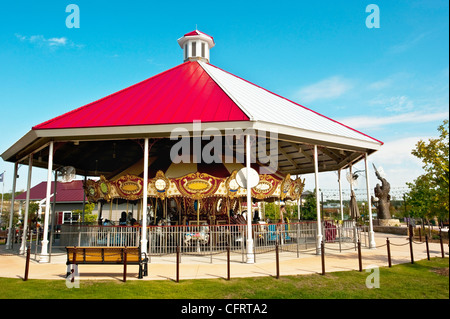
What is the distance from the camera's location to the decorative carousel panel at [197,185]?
631 inches

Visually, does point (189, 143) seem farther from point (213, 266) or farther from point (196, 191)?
point (213, 266)

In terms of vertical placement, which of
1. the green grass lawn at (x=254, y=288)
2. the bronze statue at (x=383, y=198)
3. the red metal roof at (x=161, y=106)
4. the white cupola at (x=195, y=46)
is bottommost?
the green grass lawn at (x=254, y=288)

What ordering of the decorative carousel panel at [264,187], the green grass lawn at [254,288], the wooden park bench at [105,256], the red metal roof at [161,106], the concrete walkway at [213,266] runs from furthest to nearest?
the decorative carousel panel at [264,187] < the red metal roof at [161,106] < the concrete walkway at [213,266] < the wooden park bench at [105,256] < the green grass lawn at [254,288]

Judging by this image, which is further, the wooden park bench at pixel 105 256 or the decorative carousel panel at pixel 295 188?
the decorative carousel panel at pixel 295 188

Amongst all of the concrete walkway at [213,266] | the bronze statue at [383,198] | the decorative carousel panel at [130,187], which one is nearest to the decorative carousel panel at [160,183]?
the decorative carousel panel at [130,187]

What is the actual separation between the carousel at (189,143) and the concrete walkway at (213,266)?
1.00 meters

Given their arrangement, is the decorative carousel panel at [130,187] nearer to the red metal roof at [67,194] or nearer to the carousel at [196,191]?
the carousel at [196,191]

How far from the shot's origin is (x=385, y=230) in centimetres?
3058

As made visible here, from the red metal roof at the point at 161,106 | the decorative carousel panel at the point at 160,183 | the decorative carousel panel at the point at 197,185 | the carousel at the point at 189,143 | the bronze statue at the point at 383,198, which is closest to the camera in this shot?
the carousel at the point at 189,143

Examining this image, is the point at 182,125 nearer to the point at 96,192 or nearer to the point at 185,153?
the point at 185,153

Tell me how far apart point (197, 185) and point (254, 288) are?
784 centimetres

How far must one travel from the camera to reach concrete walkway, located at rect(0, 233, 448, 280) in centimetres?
1053

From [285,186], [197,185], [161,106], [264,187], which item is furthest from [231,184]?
[161,106]

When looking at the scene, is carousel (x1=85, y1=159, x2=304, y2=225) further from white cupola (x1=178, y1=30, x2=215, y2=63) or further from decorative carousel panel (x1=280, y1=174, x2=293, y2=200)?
white cupola (x1=178, y1=30, x2=215, y2=63)
